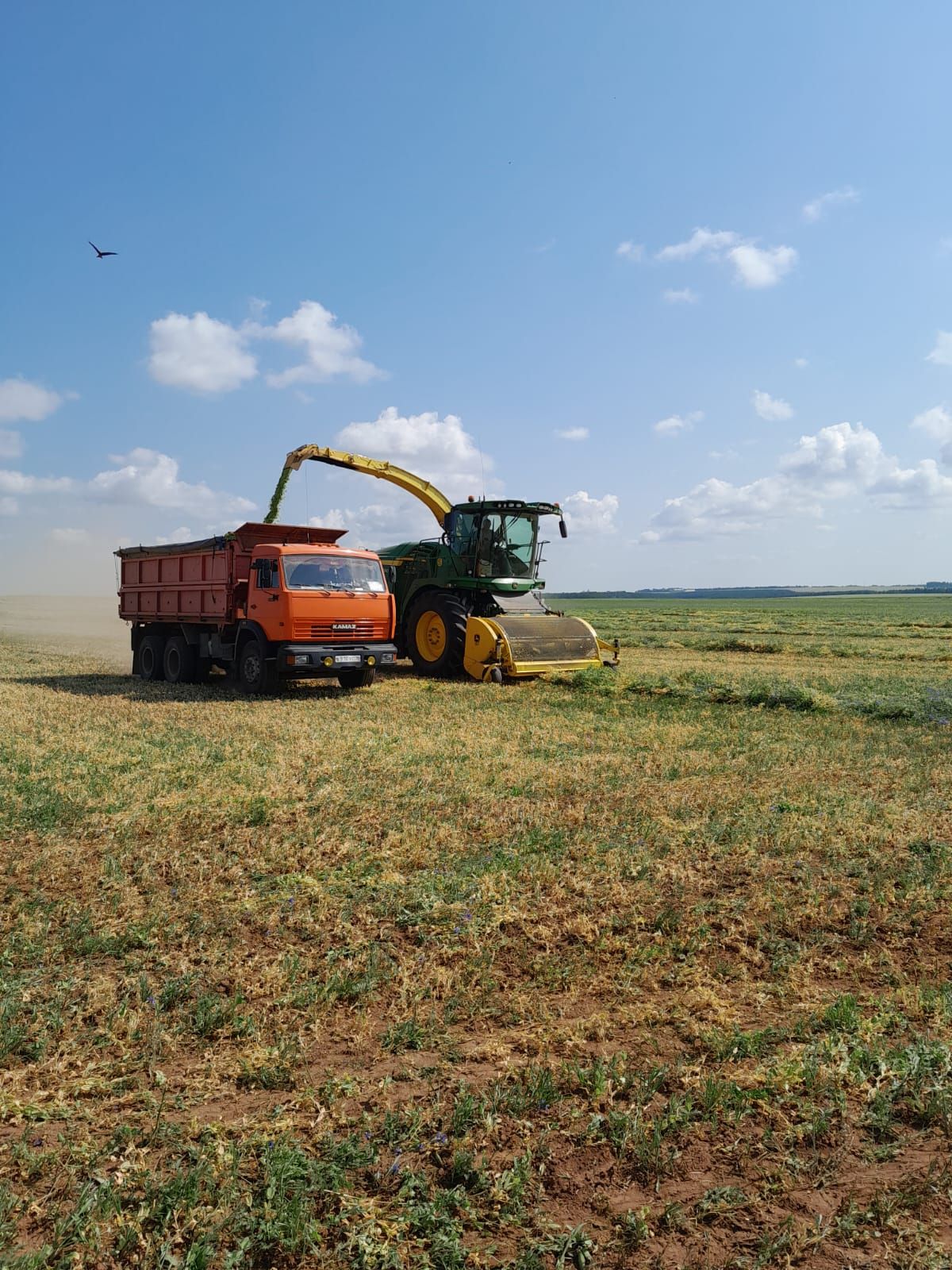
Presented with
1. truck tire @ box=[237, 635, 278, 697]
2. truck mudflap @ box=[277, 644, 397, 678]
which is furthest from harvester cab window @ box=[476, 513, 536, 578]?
truck tire @ box=[237, 635, 278, 697]

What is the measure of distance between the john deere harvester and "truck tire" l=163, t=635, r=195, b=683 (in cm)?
380

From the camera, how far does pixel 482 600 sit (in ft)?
62.5

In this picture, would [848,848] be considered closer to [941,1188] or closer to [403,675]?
[941,1188]

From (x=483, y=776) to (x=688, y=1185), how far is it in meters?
5.90

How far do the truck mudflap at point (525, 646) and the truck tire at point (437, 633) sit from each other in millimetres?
373

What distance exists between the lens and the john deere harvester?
17.4m

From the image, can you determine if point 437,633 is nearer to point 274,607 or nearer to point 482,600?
point 482,600

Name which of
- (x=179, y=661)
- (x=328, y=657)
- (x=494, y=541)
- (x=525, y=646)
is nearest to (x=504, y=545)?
(x=494, y=541)

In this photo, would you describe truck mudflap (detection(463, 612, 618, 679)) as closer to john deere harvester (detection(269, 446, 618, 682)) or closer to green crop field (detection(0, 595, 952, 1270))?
john deere harvester (detection(269, 446, 618, 682))

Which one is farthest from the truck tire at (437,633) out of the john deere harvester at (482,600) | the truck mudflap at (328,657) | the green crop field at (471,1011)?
the green crop field at (471,1011)

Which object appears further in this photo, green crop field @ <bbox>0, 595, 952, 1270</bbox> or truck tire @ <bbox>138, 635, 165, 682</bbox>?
truck tire @ <bbox>138, 635, 165, 682</bbox>

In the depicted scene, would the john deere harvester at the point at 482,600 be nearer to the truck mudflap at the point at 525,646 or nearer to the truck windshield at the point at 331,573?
the truck mudflap at the point at 525,646

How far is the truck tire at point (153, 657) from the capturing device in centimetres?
1927

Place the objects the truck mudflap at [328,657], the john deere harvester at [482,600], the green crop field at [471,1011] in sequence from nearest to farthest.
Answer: the green crop field at [471,1011] < the truck mudflap at [328,657] < the john deere harvester at [482,600]
